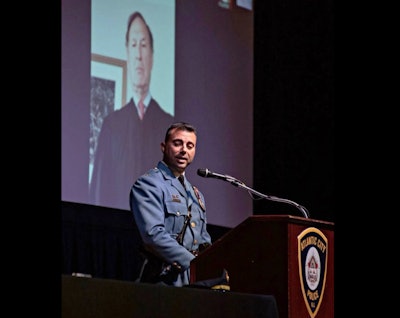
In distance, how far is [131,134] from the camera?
224 inches

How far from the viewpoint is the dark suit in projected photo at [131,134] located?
217 inches

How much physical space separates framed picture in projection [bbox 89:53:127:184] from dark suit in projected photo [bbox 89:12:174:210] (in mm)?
43

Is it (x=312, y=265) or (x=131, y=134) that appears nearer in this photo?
(x=312, y=265)

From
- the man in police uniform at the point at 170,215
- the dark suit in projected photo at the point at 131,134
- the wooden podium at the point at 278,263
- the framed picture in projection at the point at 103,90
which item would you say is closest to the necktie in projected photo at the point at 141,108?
the dark suit in projected photo at the point at 131,134

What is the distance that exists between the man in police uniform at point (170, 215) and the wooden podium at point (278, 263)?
30 centimetres

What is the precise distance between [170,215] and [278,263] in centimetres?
84

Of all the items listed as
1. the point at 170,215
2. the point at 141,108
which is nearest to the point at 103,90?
the point at 141,108

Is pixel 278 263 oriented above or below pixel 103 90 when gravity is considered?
below

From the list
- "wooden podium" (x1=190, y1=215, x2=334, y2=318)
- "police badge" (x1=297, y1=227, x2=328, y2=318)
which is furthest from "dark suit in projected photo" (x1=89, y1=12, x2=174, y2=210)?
"police badge" (x1=297, y1=227, x2=328, y2=318)

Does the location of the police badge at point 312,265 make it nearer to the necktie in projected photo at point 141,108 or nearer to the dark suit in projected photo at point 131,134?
the dark suit in projected photo at point 131,134

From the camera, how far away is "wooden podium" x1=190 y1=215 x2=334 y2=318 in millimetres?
3299

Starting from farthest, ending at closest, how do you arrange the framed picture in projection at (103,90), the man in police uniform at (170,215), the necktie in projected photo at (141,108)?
the necktie in projected photo at (141,108)
the framed picture in projection at (103,90)
the man in police uniform at (170,215)

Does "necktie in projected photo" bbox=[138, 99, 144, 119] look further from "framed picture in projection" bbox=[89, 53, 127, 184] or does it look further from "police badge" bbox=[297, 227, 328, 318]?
"police badge" bbox=[297, 227, 328, 318]

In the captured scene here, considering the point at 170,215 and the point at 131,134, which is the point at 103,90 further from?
the point at 170,215
